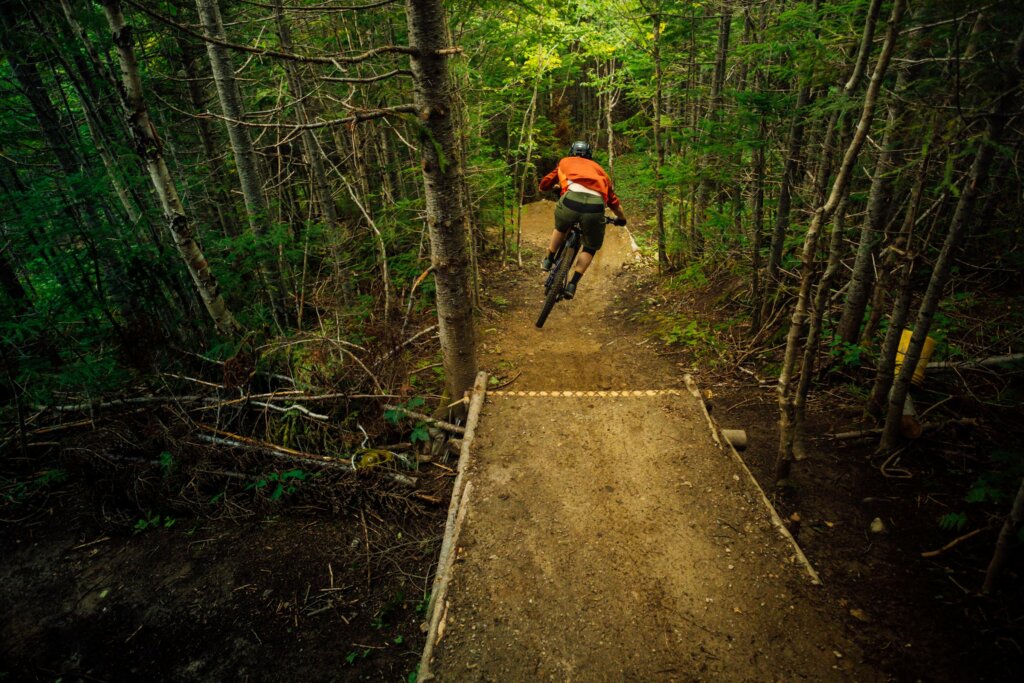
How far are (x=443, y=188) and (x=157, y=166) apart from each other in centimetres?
378

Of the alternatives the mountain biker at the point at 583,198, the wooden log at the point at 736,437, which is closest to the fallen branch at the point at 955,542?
the wooden log at the point at 736,437

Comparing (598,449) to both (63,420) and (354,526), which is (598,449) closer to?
(354,526)

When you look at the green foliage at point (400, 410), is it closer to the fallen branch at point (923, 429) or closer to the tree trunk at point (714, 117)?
the fallen branch at point (923, 429)

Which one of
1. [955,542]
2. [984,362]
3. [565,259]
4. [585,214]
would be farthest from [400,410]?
[984,362]

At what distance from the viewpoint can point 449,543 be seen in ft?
12.0

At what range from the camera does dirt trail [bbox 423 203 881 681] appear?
9.04 feet

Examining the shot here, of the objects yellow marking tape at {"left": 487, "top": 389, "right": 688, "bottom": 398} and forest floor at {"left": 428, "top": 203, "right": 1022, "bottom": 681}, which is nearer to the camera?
forest floor at {"left": 428, "top": 203, "right": 1022, "bottom": 681}

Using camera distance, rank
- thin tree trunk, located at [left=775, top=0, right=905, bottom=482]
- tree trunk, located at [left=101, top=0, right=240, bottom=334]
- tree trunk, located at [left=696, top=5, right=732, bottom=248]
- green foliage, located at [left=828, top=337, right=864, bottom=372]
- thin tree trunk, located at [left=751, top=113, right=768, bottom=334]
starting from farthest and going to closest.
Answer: tree trunk, located at [left=696, top=5, right=732, bottom=248], thin tree trunk, located at [left=751, top=113, right=768, bottom=334], green foliage, located at [left=828, top=337, right=864, bottom=372], tree trunk, located at [left=101, top=0, right=240, bottom=334], thin tree trunk, located at [left=775, top=0, right=905, bottom=482]

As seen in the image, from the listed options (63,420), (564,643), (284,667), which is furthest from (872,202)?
(63,420)

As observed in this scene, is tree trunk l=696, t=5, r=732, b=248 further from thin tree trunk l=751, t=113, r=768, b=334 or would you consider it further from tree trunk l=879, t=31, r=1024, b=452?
tree trunk l=879, t=31, r=1024, b=452

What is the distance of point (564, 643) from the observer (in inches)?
113

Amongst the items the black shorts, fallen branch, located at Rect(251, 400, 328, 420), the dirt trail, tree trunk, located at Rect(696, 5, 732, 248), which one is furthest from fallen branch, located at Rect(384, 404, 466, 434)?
tree trunk, located at Rect(696, 5, 732, 248)

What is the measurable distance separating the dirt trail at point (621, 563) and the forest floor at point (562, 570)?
0.6 inches

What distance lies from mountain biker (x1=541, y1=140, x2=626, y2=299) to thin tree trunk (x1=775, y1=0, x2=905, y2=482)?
11.0 feet
